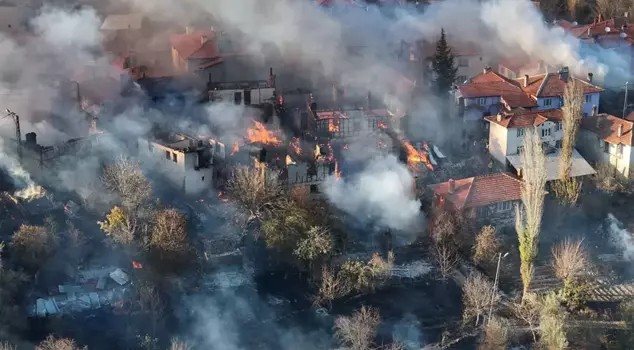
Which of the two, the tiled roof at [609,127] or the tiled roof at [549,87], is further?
the tiled roof at [549,87]

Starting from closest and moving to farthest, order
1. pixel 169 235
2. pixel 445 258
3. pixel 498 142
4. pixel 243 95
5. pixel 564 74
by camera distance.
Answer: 1. pixel 169 235
2. pixel 445 258
3. pixel 498 142
4. pixel 243 95
5. pixel 564 74

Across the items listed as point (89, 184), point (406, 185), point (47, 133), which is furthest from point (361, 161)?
point (47, 133)

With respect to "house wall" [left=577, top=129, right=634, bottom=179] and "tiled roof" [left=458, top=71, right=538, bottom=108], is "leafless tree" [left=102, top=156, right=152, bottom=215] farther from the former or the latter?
"house wall" [left=577, top=129, right=634, bottom=179]

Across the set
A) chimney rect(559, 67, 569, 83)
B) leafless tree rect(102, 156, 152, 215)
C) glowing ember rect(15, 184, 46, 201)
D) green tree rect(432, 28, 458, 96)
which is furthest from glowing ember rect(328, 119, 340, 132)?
glowing ember rect(15, 184, 46, 201)

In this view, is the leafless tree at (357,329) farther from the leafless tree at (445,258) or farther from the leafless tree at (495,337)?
the leafless tree at (445,258)

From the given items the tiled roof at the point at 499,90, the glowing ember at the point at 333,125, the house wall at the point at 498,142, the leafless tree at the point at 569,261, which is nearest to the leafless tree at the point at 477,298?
the leafless tree at the point at 569,261

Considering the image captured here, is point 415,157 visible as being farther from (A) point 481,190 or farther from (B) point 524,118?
(B) point 524,118

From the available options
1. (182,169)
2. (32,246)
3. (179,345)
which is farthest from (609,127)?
(32,246)
